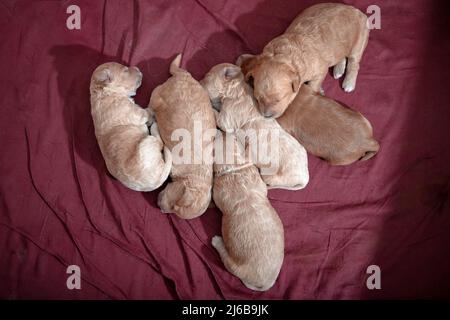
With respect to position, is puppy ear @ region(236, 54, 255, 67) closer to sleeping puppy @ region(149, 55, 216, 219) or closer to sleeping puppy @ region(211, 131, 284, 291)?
sleeping puppy @ region(149, 55, 216, 219)

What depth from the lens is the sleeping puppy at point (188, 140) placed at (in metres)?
2.50

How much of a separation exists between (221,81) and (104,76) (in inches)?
31.6

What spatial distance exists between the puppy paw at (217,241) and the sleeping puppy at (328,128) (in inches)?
33.6

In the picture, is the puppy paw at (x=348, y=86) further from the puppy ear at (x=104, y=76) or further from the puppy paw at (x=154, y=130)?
the puppy ear at (x=104, y=76)

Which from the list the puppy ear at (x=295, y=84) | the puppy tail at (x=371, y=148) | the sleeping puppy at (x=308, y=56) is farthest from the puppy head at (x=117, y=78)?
the puppy tail at (x=371, y=148)

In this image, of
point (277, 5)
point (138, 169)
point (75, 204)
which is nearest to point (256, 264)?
point (138, 169)

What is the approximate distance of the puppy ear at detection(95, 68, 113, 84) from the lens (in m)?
2.66

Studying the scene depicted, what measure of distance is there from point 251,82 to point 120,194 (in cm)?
120

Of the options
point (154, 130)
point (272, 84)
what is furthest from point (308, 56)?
point (154, 130)

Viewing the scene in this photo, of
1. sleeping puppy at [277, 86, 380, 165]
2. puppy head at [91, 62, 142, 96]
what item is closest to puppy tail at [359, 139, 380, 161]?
sleeping puppy at [277, 86, 380, 165]

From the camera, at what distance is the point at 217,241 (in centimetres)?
263

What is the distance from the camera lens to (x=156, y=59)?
3.00 metres
